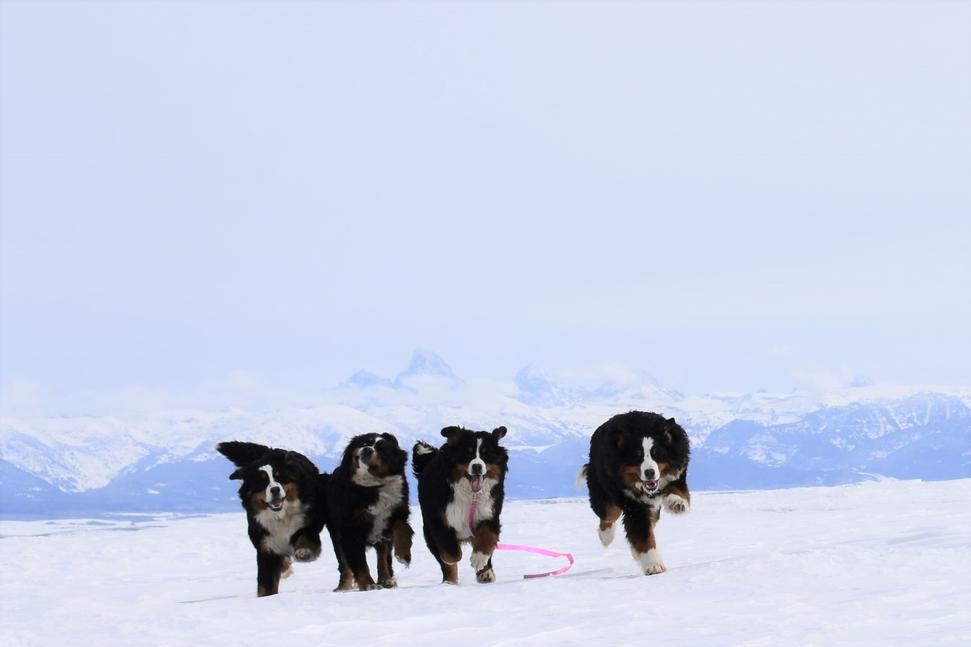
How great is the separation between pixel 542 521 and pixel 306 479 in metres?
11.8

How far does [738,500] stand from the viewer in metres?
25.2

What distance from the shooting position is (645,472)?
9.64 m

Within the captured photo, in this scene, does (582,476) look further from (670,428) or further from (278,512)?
(278,512)

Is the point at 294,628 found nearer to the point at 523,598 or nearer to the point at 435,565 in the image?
the point at 523,598

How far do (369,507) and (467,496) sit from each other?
1.10 metres

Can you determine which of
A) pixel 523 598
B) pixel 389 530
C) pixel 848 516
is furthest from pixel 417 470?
pixel 848 516

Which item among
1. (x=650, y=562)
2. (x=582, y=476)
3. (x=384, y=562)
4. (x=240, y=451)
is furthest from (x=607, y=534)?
(x=240, y=451)

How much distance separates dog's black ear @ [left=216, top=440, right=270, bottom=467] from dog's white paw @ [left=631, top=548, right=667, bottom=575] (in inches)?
168

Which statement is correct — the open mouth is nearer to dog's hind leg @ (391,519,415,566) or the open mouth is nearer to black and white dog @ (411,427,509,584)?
black and white dog @ (411,427,509,584)

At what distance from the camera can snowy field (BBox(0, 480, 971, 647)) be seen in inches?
261

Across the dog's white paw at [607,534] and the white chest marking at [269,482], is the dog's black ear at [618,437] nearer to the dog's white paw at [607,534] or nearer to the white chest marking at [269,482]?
the dog's white paw at [607,534]

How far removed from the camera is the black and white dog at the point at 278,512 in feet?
34.0

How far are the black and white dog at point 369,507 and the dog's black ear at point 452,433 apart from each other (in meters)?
0.77

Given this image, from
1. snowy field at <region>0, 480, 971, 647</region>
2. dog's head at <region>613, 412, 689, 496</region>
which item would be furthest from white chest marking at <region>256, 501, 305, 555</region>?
dog's head at <region>613, 412, 689, 496</region>
